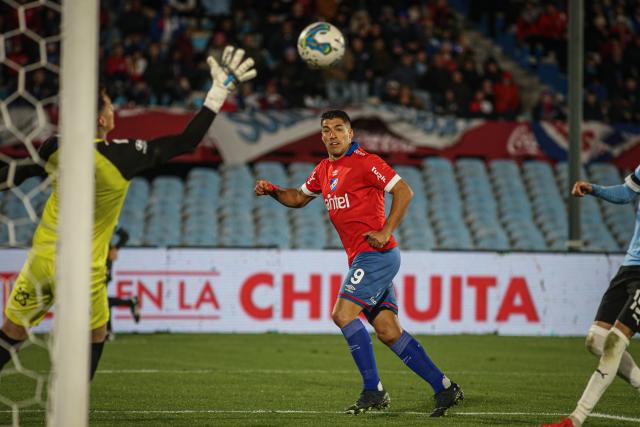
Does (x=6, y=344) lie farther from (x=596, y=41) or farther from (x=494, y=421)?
(x=596, y=41)

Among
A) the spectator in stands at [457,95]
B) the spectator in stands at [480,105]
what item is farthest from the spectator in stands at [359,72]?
the spectator in stands at [480,105]

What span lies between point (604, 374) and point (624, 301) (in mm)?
615

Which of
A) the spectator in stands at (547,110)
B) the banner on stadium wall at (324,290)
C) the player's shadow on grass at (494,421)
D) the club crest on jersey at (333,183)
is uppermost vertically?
the club crest on jersey at (333,183)

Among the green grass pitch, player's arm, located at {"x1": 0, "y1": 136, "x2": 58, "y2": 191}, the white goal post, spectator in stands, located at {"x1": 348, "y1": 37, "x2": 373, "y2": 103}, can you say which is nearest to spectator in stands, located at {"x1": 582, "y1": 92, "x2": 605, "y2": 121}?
spectator in stands, located at {"x1": 348, "y1": 37, "x2": 373, "y2": 103}

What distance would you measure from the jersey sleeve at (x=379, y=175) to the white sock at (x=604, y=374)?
1940 millimetres

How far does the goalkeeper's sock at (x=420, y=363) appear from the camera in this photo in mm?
7262

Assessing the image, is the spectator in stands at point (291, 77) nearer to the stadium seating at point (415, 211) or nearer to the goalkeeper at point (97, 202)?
the stadium seating at point (415, 211)

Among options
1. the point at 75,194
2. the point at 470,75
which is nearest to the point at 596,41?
the point at 470,75

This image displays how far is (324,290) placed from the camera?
14.9 meters

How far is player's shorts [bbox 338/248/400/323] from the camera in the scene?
23.7ft

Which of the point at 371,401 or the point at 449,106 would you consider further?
the point at 449,106

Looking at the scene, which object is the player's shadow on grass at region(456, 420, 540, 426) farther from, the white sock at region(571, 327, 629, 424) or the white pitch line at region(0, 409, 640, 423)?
the white sock at region(571, 327, 629, 424)

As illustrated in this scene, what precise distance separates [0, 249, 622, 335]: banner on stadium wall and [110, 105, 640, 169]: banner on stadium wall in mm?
3436

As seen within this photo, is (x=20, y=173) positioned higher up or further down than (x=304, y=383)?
higher up
